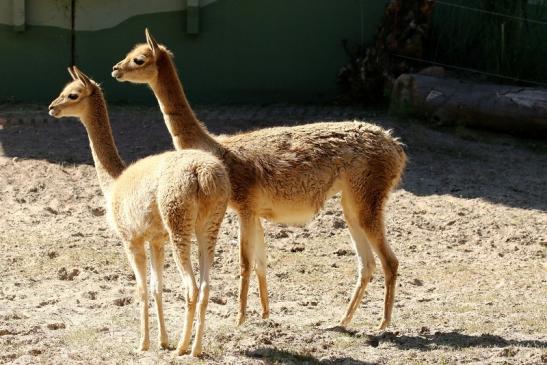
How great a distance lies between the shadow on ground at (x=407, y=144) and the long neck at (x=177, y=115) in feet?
11.9

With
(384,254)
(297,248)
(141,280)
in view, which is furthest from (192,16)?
(141,280)

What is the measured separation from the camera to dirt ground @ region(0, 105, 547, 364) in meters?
6.87

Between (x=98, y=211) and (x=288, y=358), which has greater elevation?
(x=288, y=358)

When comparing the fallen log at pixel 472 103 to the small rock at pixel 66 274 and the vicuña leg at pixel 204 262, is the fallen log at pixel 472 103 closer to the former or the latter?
the small rock at pixel 66 274

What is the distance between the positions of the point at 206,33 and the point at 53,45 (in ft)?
7.02

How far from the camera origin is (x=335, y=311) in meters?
8.06

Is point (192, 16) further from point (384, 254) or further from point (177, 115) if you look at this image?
point (384, 254)

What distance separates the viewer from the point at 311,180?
7672 mm

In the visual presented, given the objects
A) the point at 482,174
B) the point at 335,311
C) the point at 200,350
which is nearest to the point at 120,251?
the point at 335,311

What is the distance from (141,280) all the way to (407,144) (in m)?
6.08

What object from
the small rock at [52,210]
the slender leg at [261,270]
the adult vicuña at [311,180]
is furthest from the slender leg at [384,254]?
the small rock at [52,210]

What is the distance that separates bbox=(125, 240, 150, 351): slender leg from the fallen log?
6.90 m

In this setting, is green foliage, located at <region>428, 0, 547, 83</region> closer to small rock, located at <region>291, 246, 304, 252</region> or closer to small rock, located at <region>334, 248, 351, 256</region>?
small rock, located at <region>334, 248, 351, 256</region>

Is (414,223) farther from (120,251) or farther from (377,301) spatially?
(120,251)
